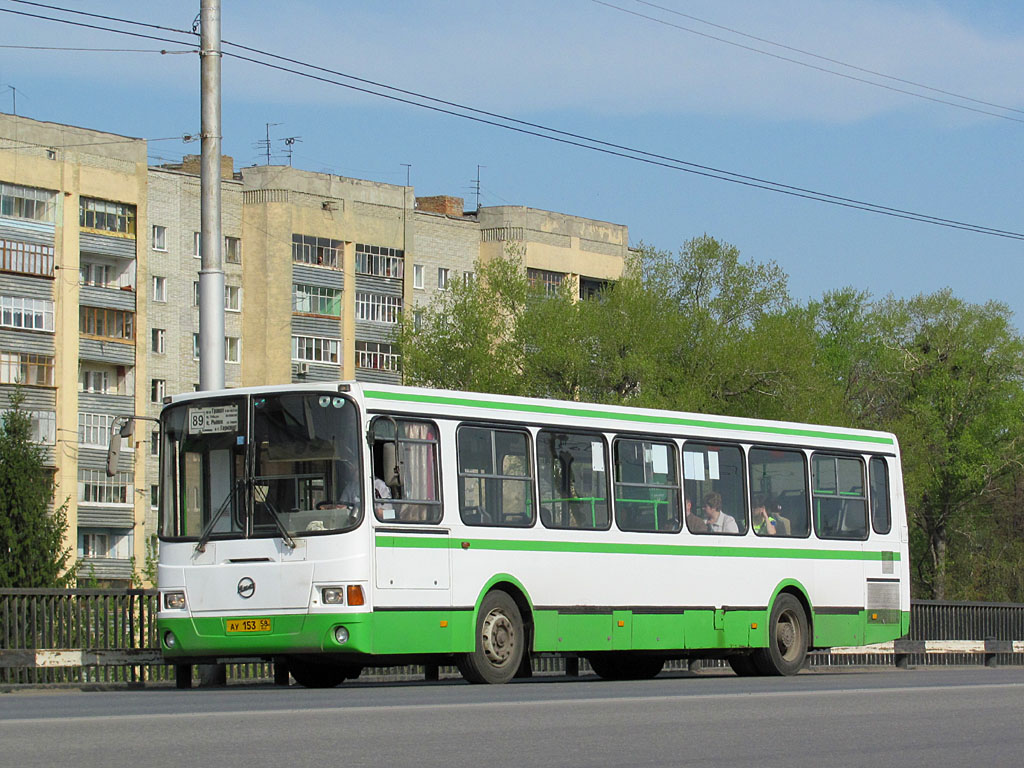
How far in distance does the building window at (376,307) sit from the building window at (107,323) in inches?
565

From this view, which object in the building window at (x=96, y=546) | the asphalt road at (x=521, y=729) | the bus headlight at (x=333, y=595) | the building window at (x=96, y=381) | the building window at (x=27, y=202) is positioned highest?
the building window at (x=27, y=202)

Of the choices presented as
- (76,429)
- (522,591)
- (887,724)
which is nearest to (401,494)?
(522,591)

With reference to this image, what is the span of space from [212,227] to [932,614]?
1444 centimetres

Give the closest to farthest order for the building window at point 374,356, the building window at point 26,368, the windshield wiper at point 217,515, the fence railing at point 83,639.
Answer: the windshield wiper at point 217,515
the fence railing at point 83,639
the building window at point 26,368
the building window at point 374,356

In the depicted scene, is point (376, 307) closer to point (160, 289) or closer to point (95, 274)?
point (160, 289)

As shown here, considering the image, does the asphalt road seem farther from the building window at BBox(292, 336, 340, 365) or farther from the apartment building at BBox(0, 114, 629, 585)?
the building window at BBox(292, 336, 340, 365)

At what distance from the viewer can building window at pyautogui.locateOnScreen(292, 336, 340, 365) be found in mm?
88250

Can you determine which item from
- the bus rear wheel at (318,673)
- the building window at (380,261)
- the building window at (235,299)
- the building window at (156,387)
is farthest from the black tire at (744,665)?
the building window at (380,261)

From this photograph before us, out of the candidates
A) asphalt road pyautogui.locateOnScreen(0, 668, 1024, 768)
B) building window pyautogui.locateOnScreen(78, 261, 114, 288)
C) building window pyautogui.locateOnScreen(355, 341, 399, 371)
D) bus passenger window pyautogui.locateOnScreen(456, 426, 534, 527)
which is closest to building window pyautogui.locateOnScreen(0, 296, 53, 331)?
building window pyautogui.locateOnScreen(78, 261, 114, 288)

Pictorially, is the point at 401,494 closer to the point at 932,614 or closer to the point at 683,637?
the point at 683,637

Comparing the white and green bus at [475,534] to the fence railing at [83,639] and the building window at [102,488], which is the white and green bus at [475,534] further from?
the building window at [102,488]

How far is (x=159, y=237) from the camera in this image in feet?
274

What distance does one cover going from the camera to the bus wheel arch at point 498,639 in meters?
18.0

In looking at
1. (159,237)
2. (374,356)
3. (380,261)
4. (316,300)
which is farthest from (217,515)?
(380,261)
